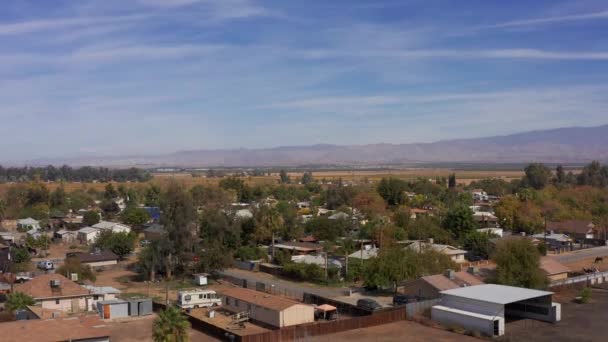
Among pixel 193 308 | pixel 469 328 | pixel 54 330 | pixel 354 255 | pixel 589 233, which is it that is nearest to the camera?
pixel 54 330

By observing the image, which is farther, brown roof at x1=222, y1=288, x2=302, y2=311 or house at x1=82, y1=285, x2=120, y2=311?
house at x1=82, y1=285, x2=120, y2=311

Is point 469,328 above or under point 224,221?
under

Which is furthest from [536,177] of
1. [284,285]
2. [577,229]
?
[284,285]

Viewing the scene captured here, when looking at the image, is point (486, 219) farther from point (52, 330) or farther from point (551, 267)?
point (52, 330)

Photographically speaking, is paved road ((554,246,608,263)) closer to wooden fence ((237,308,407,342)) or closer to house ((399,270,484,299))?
house ((399,270,484,299))

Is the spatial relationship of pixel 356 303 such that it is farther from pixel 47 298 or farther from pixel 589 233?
pixel 589 233

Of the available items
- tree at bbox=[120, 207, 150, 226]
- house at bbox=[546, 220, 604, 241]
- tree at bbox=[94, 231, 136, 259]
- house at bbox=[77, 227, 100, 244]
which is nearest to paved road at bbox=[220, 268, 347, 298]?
tree at bbox=[94, 231, 136, 259]

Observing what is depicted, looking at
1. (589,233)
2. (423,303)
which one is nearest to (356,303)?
(423,303)
